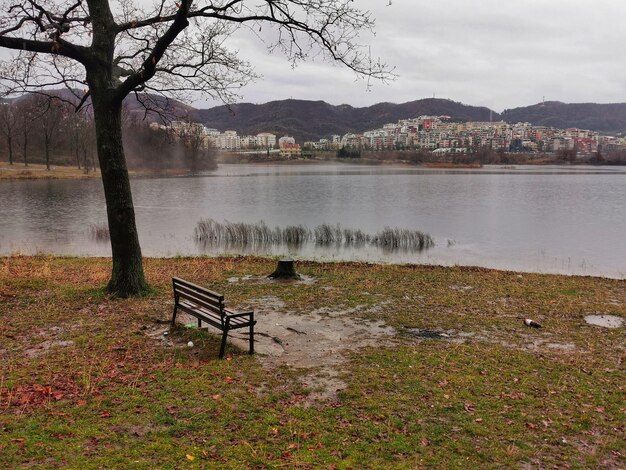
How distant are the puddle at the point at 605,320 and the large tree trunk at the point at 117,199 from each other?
29.7ft

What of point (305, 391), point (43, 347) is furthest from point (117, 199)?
point (305, 391)

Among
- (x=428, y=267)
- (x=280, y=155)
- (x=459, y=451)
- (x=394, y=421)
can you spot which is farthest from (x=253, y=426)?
(x=280, y=155)

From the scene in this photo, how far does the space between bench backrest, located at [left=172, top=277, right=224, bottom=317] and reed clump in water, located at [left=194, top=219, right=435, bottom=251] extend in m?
16.1

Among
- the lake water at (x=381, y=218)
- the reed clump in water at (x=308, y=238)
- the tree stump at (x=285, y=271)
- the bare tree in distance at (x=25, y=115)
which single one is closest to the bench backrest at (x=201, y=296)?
the tree stump at (x=285, y=271)

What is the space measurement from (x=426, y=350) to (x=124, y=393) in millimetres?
4282

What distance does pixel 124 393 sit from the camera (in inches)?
212

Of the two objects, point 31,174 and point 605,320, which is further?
point 31,174

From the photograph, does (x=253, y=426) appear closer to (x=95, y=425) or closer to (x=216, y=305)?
(x=95, y=425)

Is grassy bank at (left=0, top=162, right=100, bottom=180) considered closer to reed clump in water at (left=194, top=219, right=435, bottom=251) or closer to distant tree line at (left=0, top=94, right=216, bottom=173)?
distant tree line at (left=0, top=94, right=216, bottom=173)

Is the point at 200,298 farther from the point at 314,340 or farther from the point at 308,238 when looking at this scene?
the point at 308,238

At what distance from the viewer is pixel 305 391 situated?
221 inches

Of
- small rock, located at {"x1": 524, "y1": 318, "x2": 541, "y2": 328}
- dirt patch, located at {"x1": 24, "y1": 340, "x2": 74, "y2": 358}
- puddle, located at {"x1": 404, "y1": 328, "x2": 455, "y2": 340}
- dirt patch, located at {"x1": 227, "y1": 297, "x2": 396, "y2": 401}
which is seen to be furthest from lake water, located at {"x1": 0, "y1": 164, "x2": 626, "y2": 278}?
dirt patch, located at {"x1": 24, "y1": 340, "x2": 74, "y2": 358}

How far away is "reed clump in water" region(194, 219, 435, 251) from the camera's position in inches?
958

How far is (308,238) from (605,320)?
55.9 ft
